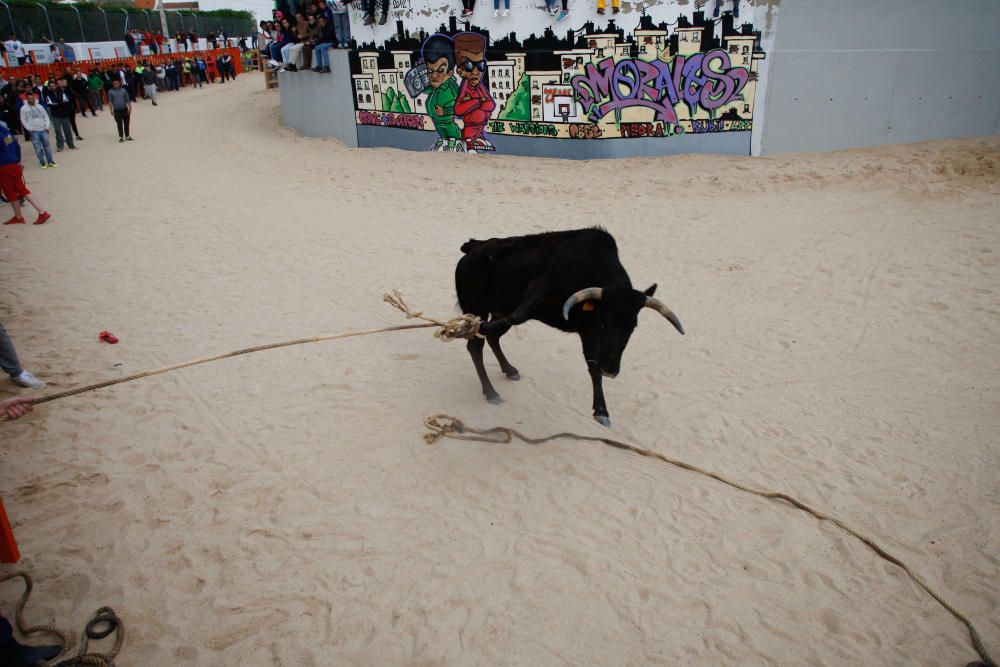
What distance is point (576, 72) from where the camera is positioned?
598 inches

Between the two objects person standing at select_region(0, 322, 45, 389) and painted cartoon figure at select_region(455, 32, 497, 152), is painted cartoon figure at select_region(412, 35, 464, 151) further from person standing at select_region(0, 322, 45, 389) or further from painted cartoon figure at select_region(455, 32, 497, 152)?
person standing at select_region(0, 322, 45, 389)

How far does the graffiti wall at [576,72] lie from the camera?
1453cm

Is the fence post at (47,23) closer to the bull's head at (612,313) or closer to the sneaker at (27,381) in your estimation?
the sneaker at (27,381)

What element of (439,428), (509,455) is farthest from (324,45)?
(509,455)

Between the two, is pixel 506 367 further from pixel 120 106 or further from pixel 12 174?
pixel 120 106

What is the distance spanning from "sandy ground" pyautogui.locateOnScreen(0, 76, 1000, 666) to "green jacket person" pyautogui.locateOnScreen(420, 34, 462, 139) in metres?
6.99

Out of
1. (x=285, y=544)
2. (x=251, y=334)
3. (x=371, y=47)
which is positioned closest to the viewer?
(x=285, y=544)

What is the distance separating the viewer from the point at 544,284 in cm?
523

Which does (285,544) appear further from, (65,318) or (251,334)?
(65,318)

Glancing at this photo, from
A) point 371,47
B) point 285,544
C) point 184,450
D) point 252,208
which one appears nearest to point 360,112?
point 371,47

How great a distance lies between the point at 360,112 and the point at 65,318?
41.1 feet

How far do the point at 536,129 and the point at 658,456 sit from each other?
12.5 metres

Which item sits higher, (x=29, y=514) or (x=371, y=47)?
(x=371, y=47)

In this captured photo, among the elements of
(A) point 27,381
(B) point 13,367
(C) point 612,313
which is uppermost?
(C) point 612,313
